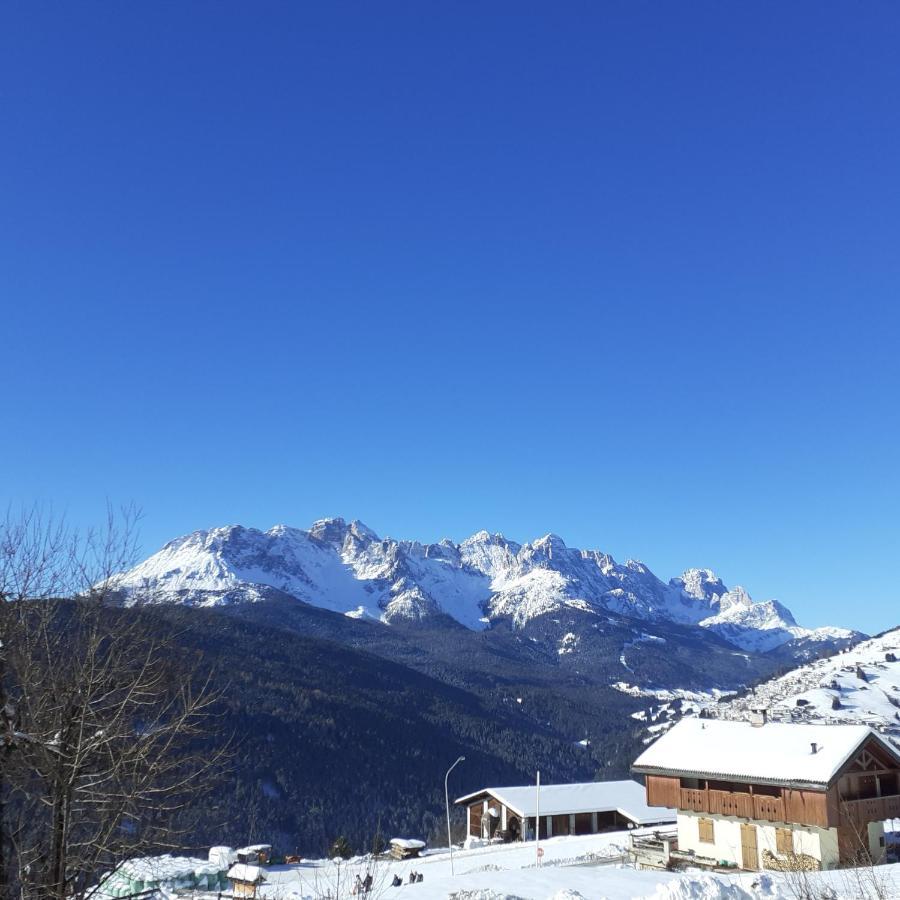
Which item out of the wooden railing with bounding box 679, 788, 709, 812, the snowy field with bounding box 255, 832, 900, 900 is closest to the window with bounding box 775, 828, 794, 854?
the wooden railing with bounding box 679, 788, 709, 812

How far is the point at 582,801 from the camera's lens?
64.4m

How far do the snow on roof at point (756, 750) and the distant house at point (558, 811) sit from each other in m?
19.3

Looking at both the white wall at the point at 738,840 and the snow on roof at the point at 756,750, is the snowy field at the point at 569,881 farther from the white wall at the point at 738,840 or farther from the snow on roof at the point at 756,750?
the snow on roof at the point at 756,750

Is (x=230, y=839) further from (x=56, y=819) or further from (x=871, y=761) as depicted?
(x=56, y=819)

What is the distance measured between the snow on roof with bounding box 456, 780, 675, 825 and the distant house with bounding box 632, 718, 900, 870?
2012 centimetres

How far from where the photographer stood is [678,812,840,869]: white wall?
37219mm

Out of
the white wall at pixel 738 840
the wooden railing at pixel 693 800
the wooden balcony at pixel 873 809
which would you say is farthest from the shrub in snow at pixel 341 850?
the wooden balcony at pixel 873 809

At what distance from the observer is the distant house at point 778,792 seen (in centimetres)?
3734

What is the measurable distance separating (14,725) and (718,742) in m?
40.4

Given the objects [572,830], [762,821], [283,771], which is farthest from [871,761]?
[283,771]

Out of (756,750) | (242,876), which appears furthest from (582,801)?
(242,876)

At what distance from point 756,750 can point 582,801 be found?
1058 inches

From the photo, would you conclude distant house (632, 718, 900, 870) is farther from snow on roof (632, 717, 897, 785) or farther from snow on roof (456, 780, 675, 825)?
snow on roof (456, 780, 675, 825)

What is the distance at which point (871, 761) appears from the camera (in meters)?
40.2
